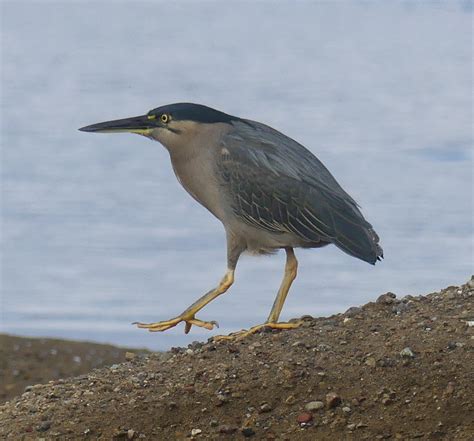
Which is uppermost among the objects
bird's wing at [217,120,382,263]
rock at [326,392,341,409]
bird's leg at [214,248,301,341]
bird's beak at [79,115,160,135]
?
bird's beak at [79,115,160,135]

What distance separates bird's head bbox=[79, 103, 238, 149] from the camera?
9.14m

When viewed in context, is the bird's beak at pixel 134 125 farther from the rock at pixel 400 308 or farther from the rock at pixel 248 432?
the rock at pixel 248 432

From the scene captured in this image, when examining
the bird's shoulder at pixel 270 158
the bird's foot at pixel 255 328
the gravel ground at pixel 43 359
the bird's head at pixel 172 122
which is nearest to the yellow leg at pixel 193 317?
the bird's foot at pixel 255 328

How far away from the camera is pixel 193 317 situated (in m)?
9.26

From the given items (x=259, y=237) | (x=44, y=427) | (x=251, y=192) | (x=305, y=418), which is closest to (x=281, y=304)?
(x=259, y=237)

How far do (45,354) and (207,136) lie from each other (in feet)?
24.2

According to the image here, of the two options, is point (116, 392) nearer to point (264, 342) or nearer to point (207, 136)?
point (264, 342)

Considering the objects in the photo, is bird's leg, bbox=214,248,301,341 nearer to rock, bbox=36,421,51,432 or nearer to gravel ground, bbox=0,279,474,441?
gravel ground, bbox=0,279,474,441

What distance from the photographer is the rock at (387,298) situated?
929 cm

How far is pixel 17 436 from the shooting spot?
8.13 m

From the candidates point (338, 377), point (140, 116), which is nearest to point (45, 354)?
point (140, 116)

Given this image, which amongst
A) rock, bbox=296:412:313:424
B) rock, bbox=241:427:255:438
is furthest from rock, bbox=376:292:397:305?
rock, bbox=241:427:255:438

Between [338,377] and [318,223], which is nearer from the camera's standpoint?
[338,377]

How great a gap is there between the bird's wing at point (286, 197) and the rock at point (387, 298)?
0.54m
